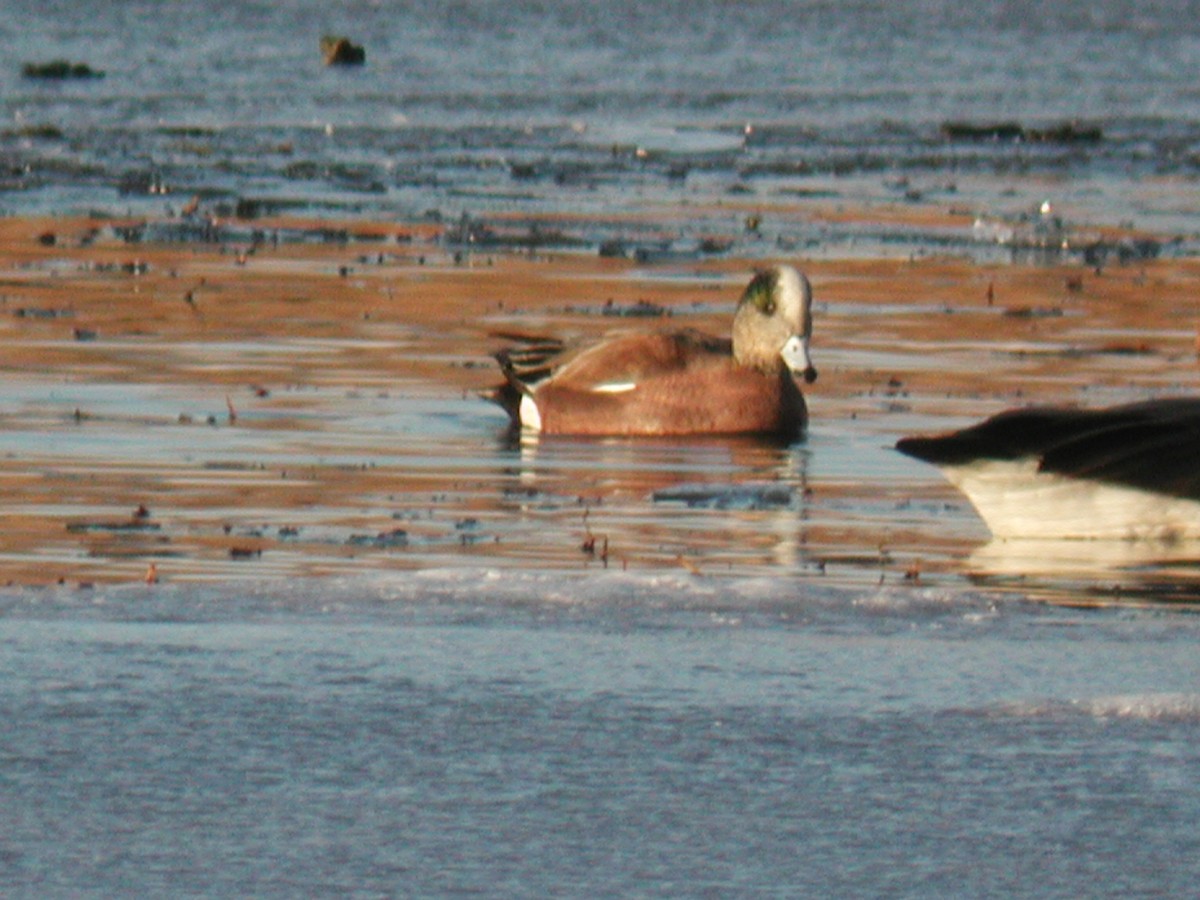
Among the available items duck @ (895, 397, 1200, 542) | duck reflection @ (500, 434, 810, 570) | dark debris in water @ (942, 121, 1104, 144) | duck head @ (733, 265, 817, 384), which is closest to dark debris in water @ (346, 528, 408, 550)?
duck reflection @ (500, 434, 810, 570)

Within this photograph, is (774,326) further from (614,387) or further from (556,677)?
(556,677)

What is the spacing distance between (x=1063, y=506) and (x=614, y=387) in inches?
144

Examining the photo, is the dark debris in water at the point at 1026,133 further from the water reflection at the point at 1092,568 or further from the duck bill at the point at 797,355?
the water reflection at the point at 1092,568

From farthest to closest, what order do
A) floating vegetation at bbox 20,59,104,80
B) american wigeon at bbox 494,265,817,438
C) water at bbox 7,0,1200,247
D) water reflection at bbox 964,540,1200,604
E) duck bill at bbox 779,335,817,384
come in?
floating vegetation at bbox 20,59,104,80, water at bbox 7,0,1200,247, american wigeon at bbox 494,265,817,438, duck bill at bbox 779,335,817,384, water reflection at bbox 964,540,1200,604

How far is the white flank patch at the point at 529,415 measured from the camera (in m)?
12.2

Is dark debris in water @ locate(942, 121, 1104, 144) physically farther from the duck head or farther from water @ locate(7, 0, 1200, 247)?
the duck head

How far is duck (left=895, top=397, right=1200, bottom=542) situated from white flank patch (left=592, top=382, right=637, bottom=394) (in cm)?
342

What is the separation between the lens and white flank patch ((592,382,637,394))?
1207cm

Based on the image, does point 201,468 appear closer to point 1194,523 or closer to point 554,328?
point 1194,523

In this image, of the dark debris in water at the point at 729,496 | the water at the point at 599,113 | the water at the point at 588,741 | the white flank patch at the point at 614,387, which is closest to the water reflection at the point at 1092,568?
the water at the point at 588,741

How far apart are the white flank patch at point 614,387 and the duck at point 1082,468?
342cm

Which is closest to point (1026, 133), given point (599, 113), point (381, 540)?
point (599, 113)

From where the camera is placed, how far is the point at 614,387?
12117 millimetres

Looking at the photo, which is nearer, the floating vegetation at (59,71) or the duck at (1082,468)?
the duck at (1082,468)
